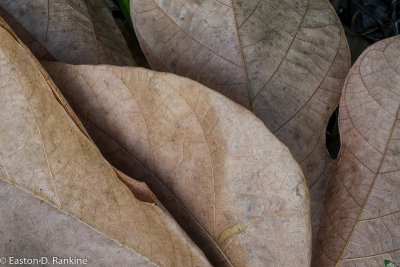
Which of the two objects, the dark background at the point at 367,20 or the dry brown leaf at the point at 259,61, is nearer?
the dry brown leaf at the point at 259,61

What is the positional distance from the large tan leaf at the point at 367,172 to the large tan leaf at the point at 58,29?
692 millimetres

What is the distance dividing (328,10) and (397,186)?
514 millimetres

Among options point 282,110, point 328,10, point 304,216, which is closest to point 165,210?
point 304,216

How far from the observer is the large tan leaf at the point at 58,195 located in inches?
37.4

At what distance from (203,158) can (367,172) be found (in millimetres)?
426

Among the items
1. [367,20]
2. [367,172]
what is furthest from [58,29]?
[367,20]

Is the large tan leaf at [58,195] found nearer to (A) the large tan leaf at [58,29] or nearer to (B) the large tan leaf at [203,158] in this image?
(B) the large tan leaf at [203,158]

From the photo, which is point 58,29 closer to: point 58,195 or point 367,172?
point 58,195

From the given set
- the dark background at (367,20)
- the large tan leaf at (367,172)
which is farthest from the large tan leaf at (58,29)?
the dark background at (367,20)

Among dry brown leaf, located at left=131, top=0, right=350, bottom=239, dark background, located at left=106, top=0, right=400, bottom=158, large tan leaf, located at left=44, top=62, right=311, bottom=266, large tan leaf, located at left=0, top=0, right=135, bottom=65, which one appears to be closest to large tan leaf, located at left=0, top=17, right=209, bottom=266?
large tan leaf, located at left=44, top=62, right=311, bottom=266

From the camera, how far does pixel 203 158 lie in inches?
39.0

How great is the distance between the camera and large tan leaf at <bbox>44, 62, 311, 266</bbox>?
95cm

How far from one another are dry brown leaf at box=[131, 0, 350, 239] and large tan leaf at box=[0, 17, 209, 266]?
35 centimetres

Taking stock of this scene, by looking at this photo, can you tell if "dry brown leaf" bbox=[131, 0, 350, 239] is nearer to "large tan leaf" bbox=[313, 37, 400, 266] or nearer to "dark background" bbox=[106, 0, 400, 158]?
"large tan leaf" bbox=[313, 37, 400, 266]
